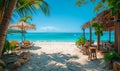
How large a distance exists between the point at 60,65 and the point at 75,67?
816 millimetres

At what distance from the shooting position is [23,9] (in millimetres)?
6516

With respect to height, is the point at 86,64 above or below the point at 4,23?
below

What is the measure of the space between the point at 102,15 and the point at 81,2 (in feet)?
5.88

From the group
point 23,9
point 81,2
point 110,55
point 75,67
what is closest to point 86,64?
point 75,67

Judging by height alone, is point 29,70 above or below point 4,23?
below

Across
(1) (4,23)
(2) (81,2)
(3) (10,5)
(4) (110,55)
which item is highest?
(2) (81,2)

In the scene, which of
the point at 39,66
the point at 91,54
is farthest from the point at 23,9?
the point at 91,54

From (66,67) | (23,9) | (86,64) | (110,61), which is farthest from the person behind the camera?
(86,64)

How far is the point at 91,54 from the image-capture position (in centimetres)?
1123

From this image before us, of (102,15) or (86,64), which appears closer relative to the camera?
(86,64)

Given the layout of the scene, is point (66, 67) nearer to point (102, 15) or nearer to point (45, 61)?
point (45, 61)

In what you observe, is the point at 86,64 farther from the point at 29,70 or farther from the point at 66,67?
the point at 29,70

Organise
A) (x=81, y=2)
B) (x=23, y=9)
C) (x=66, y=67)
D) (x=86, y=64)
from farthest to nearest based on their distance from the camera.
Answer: (x=81, y=2) < (x=86, y=64) < (x=66, y=67) < (x=23, y=9)

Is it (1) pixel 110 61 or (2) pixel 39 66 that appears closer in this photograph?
(1) pixel 110 61
